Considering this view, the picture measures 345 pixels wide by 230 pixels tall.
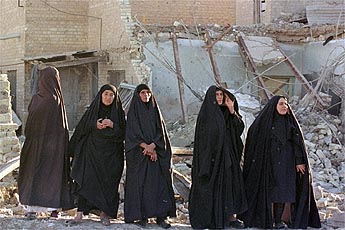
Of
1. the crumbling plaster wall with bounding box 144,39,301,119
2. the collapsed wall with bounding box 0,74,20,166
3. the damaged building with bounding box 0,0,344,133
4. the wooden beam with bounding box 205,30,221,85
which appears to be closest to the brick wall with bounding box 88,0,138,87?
the damaged building with bounding box 0,0,344,133

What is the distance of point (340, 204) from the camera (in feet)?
23.3

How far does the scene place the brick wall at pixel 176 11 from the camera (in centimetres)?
1451

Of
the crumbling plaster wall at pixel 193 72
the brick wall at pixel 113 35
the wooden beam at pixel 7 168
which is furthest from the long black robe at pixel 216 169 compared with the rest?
the brick wall at pixel 113 35

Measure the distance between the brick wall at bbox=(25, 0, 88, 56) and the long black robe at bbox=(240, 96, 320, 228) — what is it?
376 inches

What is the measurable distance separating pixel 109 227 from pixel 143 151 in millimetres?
733

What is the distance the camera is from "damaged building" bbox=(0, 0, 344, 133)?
12.1 m

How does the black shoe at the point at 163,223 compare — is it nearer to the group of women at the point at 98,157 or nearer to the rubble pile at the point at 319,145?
the group of women at the point at 98,157

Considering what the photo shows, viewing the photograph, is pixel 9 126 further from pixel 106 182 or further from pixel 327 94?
pixel 327 94

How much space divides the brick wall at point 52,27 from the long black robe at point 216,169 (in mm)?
9481

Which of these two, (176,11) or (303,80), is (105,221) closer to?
(303,80)

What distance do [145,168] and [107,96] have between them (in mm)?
721

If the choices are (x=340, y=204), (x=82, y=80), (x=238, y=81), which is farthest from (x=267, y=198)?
(x=82, y=80)

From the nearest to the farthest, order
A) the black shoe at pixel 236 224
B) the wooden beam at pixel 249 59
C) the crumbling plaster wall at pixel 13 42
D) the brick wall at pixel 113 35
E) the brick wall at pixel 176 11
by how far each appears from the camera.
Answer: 1. the black shoe at pixel 236 224
2. the wooden beam at pixel 249 59
3. the brick wall at pixel 113 35
4. the crumbling plaster wall at pixel 13 42
5. the brick wall at pixel 176 11

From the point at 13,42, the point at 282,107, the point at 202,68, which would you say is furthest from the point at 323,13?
the point at 282,107
